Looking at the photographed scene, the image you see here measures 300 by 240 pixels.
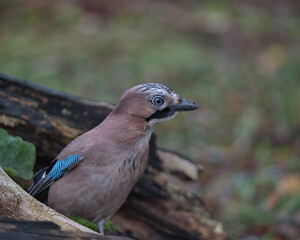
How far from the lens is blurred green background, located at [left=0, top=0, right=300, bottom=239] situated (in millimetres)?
7000

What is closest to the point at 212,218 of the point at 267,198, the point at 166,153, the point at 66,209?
the point at 166,153

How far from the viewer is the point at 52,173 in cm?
420

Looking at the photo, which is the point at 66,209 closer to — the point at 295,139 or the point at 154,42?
the point at 295,139

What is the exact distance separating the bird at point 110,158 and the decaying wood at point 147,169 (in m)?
0.68

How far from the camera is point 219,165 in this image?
780cm

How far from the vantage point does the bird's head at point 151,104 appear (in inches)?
159

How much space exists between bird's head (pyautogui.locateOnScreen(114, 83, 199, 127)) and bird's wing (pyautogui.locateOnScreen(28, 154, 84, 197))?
52 cm

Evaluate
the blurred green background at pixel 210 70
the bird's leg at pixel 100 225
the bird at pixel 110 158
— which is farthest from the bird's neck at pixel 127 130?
the blurred green background at pixel 210 70

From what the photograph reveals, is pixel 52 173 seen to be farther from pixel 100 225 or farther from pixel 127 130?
pixel 127 130

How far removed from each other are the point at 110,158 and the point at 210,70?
592 cm

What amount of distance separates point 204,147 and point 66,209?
4282 mm

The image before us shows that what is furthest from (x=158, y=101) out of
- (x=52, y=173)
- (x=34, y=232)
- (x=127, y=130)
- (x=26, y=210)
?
(x=34, y=232)

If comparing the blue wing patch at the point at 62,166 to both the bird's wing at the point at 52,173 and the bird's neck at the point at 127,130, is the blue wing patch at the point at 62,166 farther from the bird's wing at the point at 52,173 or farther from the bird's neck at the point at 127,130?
the bird's neck at the point at 127,130

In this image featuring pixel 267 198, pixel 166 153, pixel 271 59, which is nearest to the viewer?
pixel 166 153
